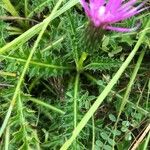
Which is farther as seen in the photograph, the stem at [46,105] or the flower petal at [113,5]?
the stem at [46,105]

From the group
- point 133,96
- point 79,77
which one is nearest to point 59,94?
point 79,77

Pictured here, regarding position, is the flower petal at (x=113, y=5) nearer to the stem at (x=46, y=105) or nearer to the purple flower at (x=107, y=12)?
the purple flower at (x=107, y=12)

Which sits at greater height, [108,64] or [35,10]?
[35,10]

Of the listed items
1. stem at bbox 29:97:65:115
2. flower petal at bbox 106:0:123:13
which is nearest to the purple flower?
flower petal at bbox 106:0:123:13

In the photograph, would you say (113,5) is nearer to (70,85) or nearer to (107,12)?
(107,12)

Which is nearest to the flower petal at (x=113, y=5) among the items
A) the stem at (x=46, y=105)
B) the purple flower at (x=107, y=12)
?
the purple flower at (x=107, y=12)

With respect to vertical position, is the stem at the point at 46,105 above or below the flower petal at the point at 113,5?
below

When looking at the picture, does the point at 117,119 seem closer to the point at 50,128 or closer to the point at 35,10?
the point at 50,128

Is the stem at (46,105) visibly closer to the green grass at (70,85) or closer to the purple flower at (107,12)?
the green grass at (70,85)
